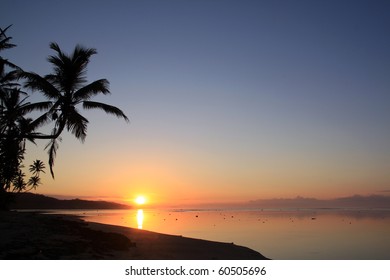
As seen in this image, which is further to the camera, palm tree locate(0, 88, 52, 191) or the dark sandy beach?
palm tree locate(0, 88, 52, 191)

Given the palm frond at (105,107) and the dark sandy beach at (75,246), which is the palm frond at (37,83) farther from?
the dark sandy beach at (75,246)

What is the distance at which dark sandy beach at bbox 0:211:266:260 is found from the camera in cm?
1080

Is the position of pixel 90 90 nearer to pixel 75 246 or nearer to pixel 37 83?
pixel 37 83

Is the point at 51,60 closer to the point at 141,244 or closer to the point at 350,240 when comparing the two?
the point at 141,244

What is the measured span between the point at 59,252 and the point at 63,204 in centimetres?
19882

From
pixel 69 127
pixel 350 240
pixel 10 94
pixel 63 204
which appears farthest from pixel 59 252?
pixel 63 204

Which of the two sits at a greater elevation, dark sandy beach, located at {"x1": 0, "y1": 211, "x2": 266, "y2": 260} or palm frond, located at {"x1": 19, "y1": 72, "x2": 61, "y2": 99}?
palm frond, located at {"x1": 19, "y1": 72, "x2": 61, "y2": 99}

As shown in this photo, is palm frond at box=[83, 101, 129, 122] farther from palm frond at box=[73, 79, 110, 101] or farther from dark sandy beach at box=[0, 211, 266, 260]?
dark sandy beach at box=[0, 211, 266, 260]

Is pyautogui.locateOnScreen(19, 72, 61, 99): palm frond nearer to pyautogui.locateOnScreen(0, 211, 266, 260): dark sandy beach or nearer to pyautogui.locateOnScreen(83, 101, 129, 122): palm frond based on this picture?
pyautogui.locateOnScreen(83, 101, 129, 122): palm frond

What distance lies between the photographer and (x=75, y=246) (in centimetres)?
1191

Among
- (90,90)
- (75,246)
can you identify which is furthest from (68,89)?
(75,246)

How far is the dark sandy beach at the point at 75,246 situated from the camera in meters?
10.8

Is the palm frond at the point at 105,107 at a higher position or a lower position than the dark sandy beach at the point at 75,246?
higher

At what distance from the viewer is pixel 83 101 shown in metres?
20.9
